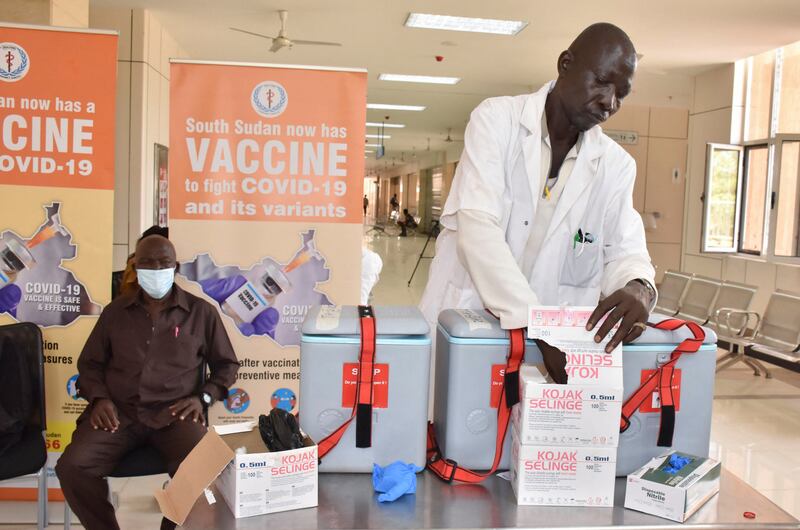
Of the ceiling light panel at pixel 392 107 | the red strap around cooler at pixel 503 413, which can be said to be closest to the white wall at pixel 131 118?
the red strap around cooler at pixel 503 413

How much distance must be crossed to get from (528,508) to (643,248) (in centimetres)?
80

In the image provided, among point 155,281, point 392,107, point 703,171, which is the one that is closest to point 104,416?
point 155,281

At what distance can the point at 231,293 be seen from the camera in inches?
124

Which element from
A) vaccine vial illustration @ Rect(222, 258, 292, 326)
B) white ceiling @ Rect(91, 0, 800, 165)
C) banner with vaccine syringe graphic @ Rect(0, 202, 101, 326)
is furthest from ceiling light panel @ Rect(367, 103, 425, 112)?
banner with vaccine syringe graphic @ Rect(0, 202, 101, 326)

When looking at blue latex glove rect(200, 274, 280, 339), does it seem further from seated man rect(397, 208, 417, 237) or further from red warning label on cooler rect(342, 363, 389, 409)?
seated man rect(397, 208, 417, 237)

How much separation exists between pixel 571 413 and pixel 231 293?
86.1 inches

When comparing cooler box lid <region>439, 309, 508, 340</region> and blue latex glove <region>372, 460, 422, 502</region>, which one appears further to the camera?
cooler box lid <region>439, 309, 508, 340</region>

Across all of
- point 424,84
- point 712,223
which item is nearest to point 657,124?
point 712,223

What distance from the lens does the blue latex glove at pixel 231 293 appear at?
3.14 meters

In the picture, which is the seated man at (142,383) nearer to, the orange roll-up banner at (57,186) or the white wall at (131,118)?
the orange roll-up banner at (57,186)

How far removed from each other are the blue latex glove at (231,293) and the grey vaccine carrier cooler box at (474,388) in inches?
73.9

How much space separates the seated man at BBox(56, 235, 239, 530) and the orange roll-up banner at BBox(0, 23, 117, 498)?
0.33 meters

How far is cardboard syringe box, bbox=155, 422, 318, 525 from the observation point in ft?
3.94

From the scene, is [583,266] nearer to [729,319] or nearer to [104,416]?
[104,416]
